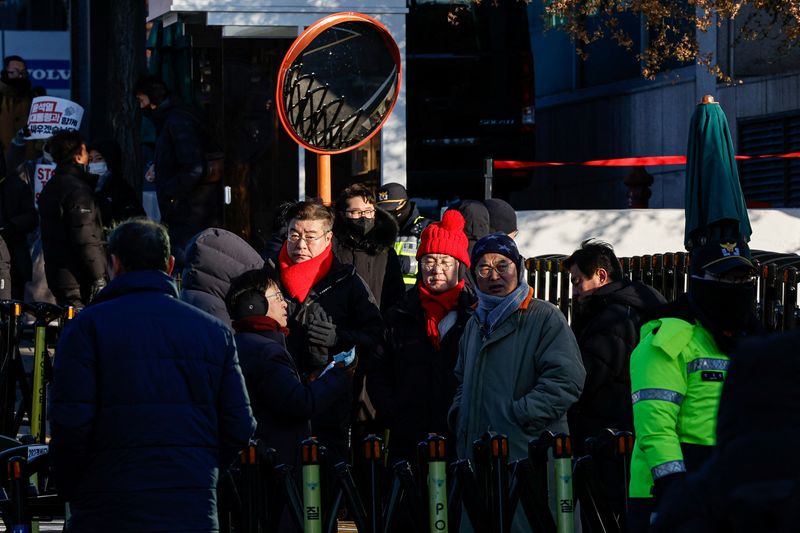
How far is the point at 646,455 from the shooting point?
20.0ft

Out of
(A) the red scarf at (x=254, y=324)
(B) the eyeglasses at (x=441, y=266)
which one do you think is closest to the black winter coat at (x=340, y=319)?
(B) the eyeglasses at (x=441, y=266)

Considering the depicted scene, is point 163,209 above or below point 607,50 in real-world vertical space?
below

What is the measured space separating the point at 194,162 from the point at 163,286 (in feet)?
27.3

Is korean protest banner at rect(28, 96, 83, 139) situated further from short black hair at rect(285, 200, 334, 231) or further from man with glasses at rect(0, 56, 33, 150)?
short black hair at rect(285, 200, 334, 231)

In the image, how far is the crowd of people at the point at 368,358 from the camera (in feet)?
19.4

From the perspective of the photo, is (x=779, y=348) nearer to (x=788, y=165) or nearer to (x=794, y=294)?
(x=794, y=294)

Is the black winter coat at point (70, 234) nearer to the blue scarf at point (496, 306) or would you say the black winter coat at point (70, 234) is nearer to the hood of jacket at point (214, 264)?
the hood of jacket at point (214, 264)

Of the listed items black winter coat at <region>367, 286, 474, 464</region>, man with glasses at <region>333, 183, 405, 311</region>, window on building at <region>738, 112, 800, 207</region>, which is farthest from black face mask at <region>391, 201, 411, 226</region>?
window on building at <region>738, 112, 800, 207</region>

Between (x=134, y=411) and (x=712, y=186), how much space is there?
6475 millimetres

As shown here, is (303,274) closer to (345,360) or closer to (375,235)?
(375,235)

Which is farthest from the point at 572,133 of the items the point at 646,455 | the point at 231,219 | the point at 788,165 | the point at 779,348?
the point at 779,348

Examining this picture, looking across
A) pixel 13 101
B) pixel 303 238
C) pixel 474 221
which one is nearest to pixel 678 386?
pixel 303 238

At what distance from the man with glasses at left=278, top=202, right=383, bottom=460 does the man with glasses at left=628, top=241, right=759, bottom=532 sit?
3105mm

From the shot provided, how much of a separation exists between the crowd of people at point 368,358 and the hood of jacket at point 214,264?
0.4 inches
